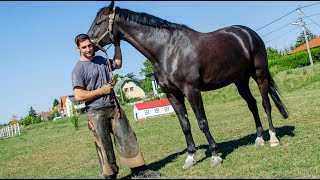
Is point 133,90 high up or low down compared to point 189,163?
up

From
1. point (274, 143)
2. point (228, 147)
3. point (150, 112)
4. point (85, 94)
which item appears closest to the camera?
point (85, 94)

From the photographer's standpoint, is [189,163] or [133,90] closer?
[189,163]

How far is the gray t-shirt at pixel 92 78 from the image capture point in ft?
18.6

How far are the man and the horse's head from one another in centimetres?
53

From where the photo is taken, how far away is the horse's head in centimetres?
646

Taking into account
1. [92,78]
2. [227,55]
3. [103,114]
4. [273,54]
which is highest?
[273,54]

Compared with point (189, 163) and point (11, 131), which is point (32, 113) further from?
point (189, 163)

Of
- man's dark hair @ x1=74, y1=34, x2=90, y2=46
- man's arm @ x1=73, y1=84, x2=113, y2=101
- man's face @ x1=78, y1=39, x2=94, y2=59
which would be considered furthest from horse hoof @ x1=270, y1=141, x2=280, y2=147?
man's dark hair @ x1=74, y1=34, x2=90, y2=46

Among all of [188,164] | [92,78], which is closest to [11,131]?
[188,164]

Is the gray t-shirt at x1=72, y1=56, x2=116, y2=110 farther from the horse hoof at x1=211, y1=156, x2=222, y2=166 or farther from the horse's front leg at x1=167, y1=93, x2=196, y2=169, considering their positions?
the horse hoof at x1=211, y1=156, x2=222, y2=166

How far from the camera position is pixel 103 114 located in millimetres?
5789

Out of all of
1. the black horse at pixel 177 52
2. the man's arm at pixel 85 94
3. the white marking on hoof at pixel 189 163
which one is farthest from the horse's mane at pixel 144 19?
the white marking on hoof at pixel 189 163

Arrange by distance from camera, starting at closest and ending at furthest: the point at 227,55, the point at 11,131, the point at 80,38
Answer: the point at 80,38, the point at 227,55, the point at 11,131

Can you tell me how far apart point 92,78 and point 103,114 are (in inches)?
24.2
